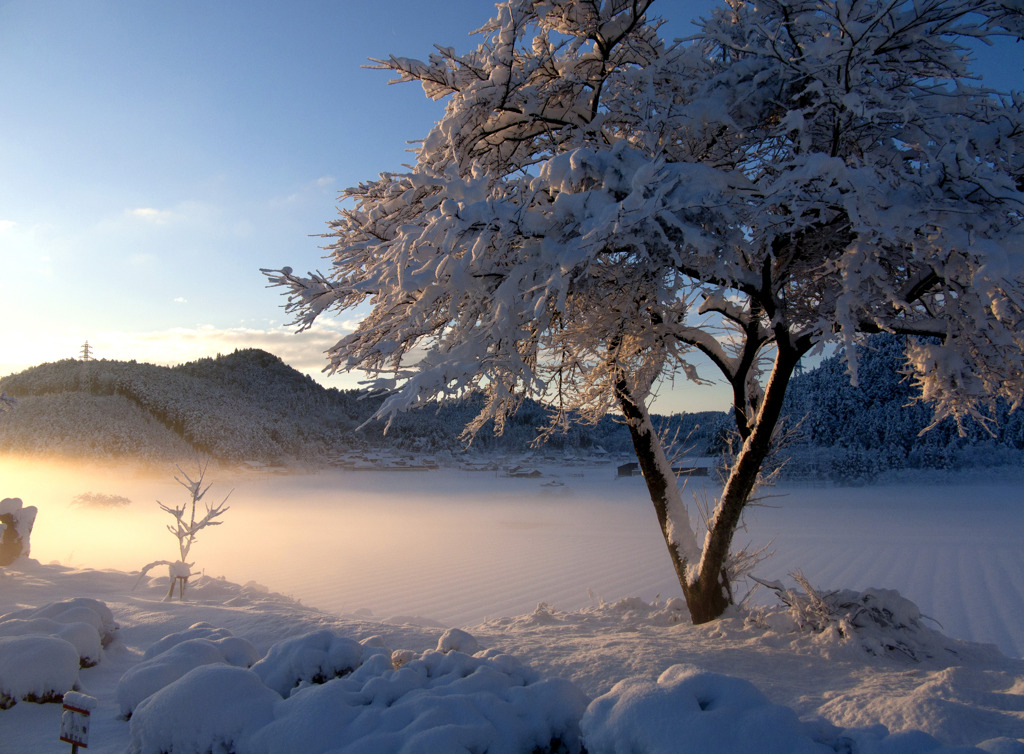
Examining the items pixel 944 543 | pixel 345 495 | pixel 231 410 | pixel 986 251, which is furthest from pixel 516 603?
pixel 231 410

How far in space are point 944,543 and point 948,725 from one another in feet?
54.2

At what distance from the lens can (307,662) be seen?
2912mm

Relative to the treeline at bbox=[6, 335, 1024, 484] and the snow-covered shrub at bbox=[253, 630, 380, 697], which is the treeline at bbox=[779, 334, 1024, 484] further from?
the snow-covered shrub at bbox=[253, 630, 380, 697]

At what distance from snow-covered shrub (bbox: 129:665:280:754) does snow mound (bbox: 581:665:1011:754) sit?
1268 millimetres

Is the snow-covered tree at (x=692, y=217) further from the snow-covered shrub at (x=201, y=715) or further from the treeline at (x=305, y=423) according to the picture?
the treeline at (x=305, y=423)

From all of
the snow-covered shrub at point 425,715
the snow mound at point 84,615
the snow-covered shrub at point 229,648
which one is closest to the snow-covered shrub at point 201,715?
the snow-covered shrub at point 425,715

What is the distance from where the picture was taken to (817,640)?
4301 mm

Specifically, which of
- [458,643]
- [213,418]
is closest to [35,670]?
[458,643]

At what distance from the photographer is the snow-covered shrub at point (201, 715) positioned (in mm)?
2275

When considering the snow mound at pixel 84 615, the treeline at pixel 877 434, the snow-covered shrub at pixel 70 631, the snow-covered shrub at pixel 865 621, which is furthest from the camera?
the treeline at pixel 877 434

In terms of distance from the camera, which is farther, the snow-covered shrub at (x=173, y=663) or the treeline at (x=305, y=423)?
the treeline at (x=305, y=423)

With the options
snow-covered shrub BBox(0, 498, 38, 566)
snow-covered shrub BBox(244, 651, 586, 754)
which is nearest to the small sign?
snow-covered shrub BBox(244, 651, 586, 754)

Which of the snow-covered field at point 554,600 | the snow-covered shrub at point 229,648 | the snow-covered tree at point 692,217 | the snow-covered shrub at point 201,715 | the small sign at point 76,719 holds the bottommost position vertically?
the snow-covered field at point 554,600

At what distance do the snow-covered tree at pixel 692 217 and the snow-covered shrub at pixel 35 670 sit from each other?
102 inches
